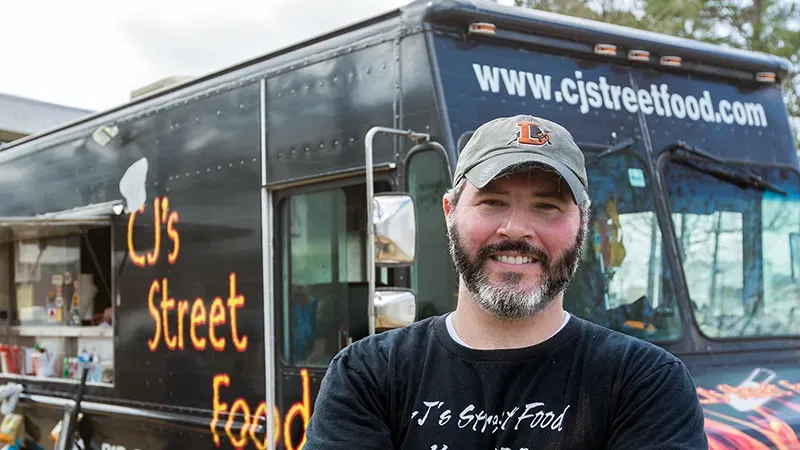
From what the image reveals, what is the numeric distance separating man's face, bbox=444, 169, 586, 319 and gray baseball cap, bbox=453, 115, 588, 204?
26mm

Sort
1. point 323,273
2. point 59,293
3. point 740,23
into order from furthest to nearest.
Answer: point 740,23 < point 59,293 < point 323,273

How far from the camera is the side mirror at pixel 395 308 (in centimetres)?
332

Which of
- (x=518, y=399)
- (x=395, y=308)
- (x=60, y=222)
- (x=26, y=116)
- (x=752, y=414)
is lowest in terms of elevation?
(x=752, y=414)

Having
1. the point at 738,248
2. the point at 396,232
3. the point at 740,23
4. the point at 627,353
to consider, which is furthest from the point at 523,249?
the point at 740,23

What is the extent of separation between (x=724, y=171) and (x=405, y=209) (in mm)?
1679

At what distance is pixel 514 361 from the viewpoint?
171 centimetres

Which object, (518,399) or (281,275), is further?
(281,275)

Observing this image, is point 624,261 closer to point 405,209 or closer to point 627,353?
point 405,209

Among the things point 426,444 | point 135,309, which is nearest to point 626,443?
point 426,444

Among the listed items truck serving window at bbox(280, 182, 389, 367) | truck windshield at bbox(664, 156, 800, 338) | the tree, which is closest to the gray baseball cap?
truck serving window at bbox(280, 182, 389, 367)

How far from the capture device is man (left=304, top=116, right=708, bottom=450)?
1654mm

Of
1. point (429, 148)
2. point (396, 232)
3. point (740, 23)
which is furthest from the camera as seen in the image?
point (740, 23)

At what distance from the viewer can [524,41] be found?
3830mm

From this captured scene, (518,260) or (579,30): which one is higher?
(579,30)
